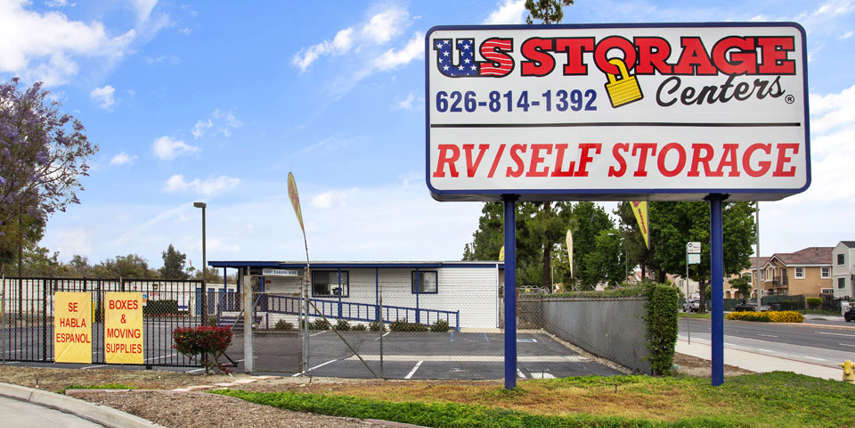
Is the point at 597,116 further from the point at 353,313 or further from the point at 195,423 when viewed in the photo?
the point at 353,313

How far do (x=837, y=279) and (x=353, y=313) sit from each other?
65.1 meters

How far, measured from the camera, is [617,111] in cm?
959

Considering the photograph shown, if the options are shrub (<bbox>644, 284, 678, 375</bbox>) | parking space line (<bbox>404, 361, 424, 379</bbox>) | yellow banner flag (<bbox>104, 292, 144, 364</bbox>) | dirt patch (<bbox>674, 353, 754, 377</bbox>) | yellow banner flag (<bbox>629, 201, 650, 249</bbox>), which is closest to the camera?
shrub (<bbox>644, 284, 678, 375</bbox>)

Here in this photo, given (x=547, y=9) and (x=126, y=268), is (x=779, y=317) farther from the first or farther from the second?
(x=126, y=268)

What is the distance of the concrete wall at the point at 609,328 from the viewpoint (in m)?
12.4

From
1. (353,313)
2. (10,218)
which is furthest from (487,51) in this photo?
(10,218)

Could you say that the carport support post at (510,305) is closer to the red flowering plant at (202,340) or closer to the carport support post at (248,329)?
the carport support post at (248,329)

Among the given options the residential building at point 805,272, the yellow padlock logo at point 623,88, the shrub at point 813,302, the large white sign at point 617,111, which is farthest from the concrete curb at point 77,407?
the residential building at point 805,272

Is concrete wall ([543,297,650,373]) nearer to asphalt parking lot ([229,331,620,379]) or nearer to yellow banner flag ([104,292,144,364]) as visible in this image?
asphalt parking lot ([229,331,620,379])

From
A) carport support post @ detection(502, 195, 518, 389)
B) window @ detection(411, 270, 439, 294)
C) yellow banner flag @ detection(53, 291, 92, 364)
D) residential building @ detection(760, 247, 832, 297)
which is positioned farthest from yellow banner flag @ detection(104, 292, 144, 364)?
residential building @ detection(760, 247, 832, 297)

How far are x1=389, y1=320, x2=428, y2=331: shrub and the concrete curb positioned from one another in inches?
664

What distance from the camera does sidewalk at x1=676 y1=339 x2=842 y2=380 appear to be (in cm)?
1327

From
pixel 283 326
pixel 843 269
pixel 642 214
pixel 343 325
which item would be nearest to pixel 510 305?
pixel 642 214

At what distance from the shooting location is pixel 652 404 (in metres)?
8.14
